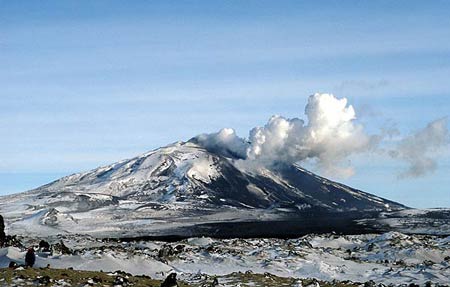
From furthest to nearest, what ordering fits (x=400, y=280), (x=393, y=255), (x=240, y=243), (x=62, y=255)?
(x=240, y=243) < (x=393, y=255) < (x=400, y=280) < (x=62, y=255)

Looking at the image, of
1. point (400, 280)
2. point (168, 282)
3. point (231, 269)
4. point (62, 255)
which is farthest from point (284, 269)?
point (168, 282)

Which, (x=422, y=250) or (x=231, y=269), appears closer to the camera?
(x=231, y=269)

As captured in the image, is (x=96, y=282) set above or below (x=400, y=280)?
above

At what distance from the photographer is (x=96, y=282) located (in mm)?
32750

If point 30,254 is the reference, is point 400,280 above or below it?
below

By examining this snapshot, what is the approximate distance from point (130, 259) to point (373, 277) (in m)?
24.9

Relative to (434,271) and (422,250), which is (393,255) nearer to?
(422,250)

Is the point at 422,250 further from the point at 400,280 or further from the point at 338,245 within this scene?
the point at 400,280

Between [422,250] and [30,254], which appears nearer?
[30,254]

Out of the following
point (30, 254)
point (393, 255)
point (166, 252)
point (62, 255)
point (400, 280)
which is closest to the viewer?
point (30, 254)

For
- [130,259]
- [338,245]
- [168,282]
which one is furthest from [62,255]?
[338,245]

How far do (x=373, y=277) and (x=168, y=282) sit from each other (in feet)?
112

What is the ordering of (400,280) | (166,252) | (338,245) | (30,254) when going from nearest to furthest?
(30,254) → (400,280) → (166,252) → (338,245)

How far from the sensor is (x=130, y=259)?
54188mm
